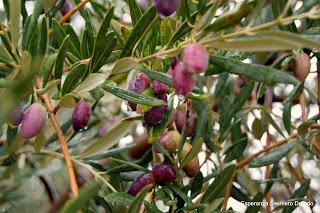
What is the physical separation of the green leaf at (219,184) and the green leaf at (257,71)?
0.72 ft

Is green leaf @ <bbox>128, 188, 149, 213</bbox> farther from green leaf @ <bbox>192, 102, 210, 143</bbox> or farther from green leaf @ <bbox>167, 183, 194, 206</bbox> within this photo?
green leaf @ <bbox>192, 102, 210, 143</bbox>

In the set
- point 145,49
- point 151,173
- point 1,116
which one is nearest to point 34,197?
point 151,173

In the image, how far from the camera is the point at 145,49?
88 centimetres

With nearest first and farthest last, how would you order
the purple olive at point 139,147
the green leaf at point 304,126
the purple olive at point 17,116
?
the purple olive at point 17,116, the green leaf at point 304,126, the purple olive at point 139,147

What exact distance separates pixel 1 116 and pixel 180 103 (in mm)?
572

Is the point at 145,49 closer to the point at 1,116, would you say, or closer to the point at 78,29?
the point at 1,116

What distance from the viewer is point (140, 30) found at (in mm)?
784

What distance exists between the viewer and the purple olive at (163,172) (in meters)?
0.97

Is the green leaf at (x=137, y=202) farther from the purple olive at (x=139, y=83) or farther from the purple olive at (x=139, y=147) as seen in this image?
the purple olive at (x=139, y=147)

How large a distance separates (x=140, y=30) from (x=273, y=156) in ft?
1.66

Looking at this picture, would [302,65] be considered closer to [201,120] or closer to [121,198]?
[201,120]

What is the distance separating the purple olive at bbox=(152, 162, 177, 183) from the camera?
97 cm

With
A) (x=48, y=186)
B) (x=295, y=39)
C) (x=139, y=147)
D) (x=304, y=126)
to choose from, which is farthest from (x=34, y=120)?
(x=48, y=186)

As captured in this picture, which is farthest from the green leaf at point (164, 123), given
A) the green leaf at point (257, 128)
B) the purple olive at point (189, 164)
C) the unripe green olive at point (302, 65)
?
the green leaf at point (257, 128)
